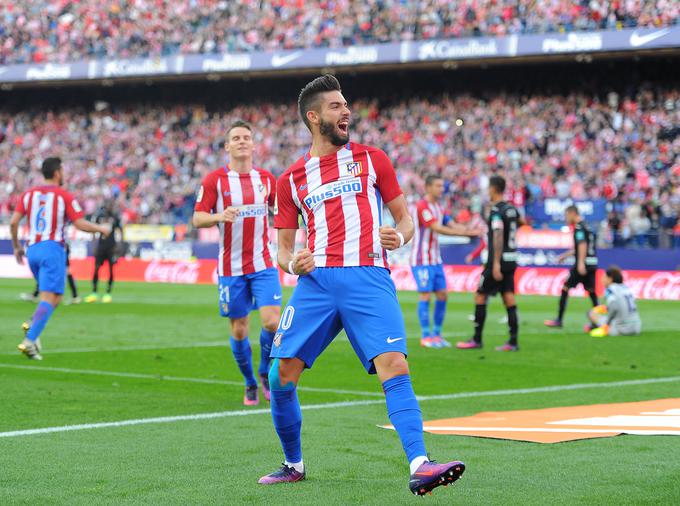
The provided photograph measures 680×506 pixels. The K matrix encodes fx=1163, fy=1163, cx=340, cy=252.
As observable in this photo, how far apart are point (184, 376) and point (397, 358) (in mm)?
6486

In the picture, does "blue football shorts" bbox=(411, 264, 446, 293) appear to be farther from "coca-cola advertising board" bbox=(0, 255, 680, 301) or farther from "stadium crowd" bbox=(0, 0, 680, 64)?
"stadium crowd" bbox=(0, 0, 680, 64)

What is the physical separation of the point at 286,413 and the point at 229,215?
3688 millimetres

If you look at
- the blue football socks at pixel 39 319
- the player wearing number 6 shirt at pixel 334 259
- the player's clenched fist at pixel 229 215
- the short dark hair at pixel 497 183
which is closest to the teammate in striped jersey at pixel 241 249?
the player's clenched fist at pixel 229 215

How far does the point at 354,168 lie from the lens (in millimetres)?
6254

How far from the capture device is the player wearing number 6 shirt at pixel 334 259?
5.99 m

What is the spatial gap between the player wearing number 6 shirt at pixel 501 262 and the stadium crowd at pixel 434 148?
15.6m

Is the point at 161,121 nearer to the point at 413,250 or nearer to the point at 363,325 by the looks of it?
the point at 413,250

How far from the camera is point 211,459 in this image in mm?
6965

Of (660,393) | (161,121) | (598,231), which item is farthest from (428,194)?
(161,121)

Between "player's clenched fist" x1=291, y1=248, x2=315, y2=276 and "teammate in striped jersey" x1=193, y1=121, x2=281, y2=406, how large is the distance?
13.1 ft

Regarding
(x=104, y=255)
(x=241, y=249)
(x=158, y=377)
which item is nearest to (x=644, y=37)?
(x=104, y=255)

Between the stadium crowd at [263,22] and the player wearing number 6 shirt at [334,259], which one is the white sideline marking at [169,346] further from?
the stadium crowd at [263,22]

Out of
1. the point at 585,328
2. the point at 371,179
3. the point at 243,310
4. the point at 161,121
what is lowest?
the point at 585,328

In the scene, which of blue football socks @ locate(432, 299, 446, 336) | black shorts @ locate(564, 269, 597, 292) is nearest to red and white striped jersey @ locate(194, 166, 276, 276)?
blue football socks @ locate(432, 299, 446, 336)
